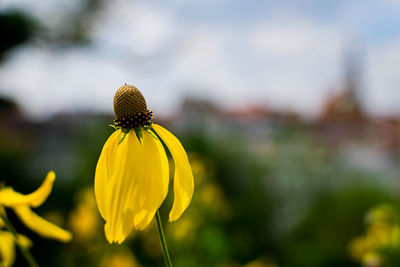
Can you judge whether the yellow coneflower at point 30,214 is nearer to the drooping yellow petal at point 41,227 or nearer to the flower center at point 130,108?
the drooping yellow petal at point 41,227

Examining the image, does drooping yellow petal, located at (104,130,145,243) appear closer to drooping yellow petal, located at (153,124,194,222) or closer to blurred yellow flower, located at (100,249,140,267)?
drooping yellow petal, located at (153,124,194,222)

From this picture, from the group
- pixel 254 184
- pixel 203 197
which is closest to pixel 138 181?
pixel 203 197

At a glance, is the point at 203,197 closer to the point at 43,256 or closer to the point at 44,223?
the point at 44,223

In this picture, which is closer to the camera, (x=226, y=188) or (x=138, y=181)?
(x=138, y=181)

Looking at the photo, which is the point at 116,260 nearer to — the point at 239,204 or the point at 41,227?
the point at 41,227

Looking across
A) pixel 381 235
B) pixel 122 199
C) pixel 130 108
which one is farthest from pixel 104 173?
pixel 381 235

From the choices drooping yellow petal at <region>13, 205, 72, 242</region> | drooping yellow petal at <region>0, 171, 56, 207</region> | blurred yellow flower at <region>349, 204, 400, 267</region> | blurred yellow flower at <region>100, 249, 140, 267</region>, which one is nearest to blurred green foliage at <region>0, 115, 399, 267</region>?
blurred yellow flower at <region>100, 249, 140, 267</region>
